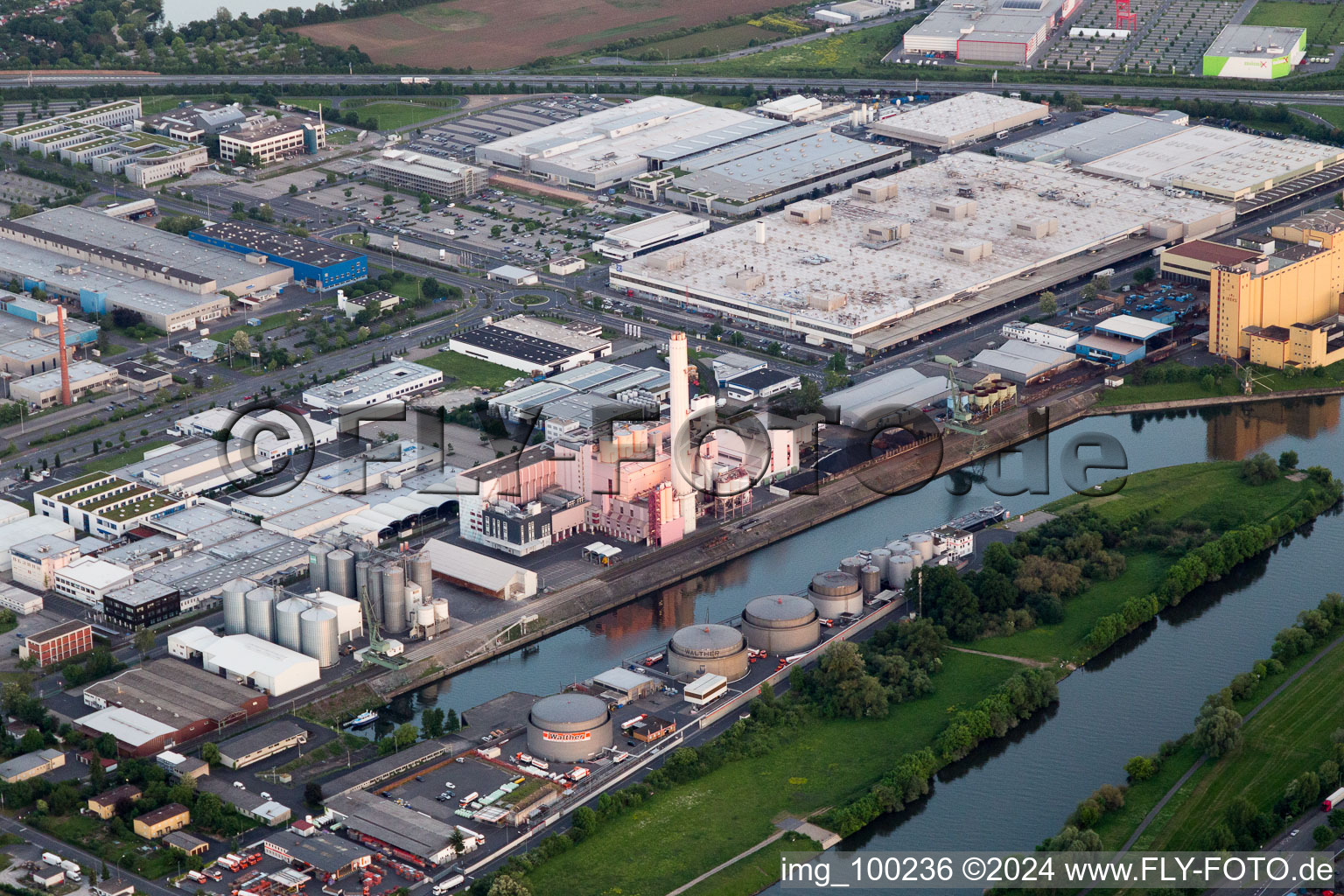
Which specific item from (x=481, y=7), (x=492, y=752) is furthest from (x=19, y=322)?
(x=481, y=7)

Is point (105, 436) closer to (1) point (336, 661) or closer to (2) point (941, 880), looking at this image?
(1) point (336, 661)

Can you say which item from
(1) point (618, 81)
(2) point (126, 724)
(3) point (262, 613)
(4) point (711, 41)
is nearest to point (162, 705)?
(2) point (126, 724)

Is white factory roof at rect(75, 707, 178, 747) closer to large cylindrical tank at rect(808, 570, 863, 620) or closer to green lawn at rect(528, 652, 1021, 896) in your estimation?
Answer: green lawn at rect(528, 652, 1021, 896)

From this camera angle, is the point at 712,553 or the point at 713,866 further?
Result: the point at 712,553

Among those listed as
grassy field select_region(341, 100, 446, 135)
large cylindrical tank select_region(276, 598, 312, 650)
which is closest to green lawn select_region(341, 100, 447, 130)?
grassy field select_region(341, 100, 446, 135)

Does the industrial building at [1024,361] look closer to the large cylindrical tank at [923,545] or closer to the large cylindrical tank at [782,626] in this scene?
the large cylindrical tank at [923,545]

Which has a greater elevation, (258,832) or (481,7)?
(481,7)
